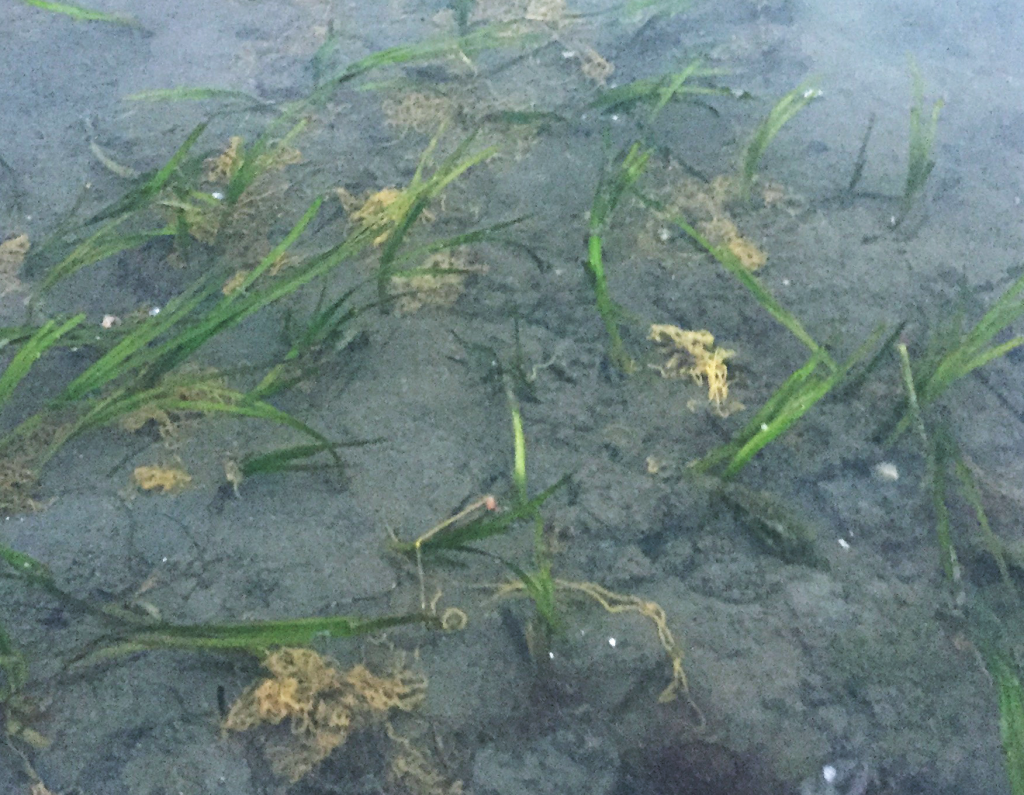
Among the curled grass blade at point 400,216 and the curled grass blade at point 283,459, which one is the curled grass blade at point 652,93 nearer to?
the curled grass blade at point 400,216

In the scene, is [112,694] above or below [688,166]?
below

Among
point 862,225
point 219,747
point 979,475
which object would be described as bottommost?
point 219,747

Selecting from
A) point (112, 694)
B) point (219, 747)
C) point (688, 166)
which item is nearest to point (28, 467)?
point (112, 694)

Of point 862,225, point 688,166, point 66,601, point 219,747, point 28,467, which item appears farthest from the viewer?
point 688,166

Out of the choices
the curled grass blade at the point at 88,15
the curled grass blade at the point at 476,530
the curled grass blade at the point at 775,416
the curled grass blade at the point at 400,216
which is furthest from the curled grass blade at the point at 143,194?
the curled grass blade at the point at 775,416

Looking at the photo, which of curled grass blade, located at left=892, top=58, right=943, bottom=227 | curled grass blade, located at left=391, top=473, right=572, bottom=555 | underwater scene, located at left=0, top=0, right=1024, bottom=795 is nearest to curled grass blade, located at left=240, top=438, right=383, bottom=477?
underwater scene, located at left=0, top=0, right=1024, bottom=795

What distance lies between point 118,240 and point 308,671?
152cm

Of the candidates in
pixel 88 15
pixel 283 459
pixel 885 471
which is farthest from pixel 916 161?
pixel 88 15

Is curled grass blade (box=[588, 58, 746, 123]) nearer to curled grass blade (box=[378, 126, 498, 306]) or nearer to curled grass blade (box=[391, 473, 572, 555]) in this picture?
curled grass blade (box=[378, 126, 498, 306])

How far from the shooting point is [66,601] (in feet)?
5.99

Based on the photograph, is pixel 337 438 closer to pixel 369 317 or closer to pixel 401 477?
pixel 401 477

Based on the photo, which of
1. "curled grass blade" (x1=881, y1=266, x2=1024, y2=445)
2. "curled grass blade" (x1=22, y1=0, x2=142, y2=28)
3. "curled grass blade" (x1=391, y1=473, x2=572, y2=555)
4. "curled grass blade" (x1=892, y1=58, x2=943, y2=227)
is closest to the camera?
"curled grass blade" (x1=391, y1=473, x2=572, y2=555)

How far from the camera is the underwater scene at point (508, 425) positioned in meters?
1.71

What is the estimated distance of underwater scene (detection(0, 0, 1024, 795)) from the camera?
1.71 m
